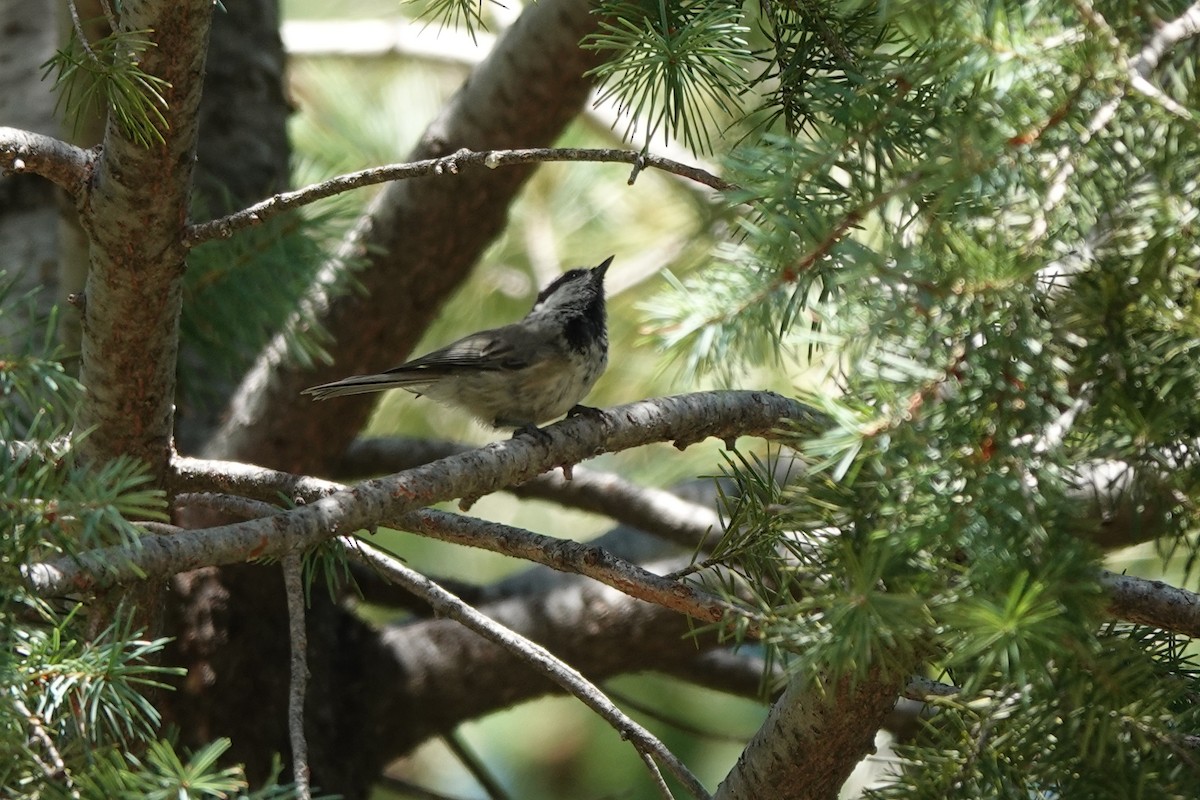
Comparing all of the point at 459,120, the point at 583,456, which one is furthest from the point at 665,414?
the point at 459,120

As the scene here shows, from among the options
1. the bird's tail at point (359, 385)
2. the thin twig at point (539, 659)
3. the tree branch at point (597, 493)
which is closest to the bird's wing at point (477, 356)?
the bird's tail at point (359, 385)

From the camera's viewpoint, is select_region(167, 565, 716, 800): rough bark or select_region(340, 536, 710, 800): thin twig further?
select_region(167, 565, 716, 800): rough bark

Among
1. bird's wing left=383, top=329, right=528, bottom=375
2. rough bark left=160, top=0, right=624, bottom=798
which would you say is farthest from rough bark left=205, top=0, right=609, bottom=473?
bird's wing left=383, top=329, right=528, bottom=375

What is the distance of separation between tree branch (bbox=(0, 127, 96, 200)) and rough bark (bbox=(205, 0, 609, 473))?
121 centimetres

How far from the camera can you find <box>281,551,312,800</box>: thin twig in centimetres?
165

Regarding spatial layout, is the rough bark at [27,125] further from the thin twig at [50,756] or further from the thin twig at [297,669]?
the thin twig at [50,756]

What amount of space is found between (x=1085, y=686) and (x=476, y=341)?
2.62m

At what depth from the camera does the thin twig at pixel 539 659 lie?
1.93 metres

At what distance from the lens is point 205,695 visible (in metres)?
3.14

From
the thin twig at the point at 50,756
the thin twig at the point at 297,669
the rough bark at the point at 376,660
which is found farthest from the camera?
the rough bark at the point at 376,660

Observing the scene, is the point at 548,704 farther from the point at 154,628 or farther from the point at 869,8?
the point at 869,8

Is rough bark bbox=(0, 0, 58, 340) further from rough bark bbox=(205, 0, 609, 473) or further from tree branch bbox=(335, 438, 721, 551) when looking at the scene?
tree branch bbox=(335, 438, 721, 551)

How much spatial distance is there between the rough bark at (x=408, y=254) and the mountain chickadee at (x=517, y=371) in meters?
0.19

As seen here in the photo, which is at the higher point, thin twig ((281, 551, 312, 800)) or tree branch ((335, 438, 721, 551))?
tree branch ((335, 438, 721, 551))
